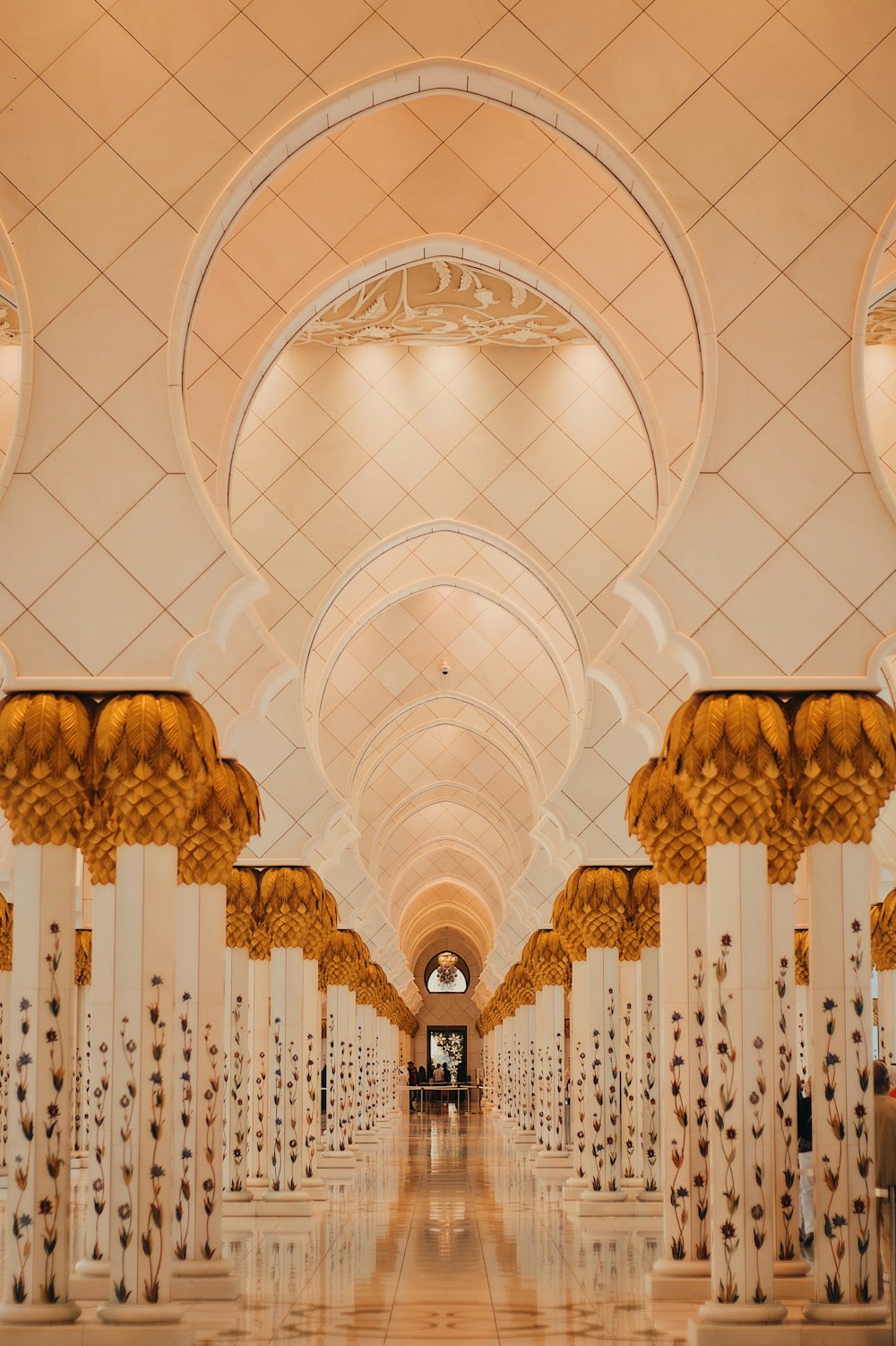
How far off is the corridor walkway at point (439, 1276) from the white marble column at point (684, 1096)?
36cm

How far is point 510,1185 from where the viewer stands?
57.0 feet

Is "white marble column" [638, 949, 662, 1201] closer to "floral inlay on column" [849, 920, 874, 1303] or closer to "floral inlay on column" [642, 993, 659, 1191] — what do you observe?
"floral inlay on column" [642, 993, 659, 1191]

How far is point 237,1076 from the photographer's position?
45.6 feet

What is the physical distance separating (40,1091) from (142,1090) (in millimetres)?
452

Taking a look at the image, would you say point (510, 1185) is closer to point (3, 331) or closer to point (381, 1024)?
point (3, 331)

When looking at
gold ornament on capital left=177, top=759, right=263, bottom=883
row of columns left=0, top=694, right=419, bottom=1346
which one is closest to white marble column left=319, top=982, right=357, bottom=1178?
gold ornament on capital left=177, top=759, right=263, bottom=883

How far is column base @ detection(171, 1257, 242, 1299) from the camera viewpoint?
341 inches

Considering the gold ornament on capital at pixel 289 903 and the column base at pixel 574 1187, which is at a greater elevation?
the gold ornament on capital at pixel 289 903

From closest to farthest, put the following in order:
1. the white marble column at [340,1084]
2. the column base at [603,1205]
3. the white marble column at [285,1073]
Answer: the column base at [603,1205] → the white marble column at [285,1073] → the white marble column at [340,1084]

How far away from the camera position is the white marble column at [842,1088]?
6.76 m

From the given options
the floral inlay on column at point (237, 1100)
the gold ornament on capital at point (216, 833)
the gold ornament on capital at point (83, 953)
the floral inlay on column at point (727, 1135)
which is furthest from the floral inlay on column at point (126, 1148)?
the gold ornament on capital at point (83, 953)

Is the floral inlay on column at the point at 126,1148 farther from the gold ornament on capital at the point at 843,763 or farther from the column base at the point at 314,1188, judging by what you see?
the column base at the point at 314,1188

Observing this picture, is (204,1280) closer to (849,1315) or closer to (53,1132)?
(53,1132)

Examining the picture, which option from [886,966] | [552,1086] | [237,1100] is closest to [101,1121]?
[237,1100]
